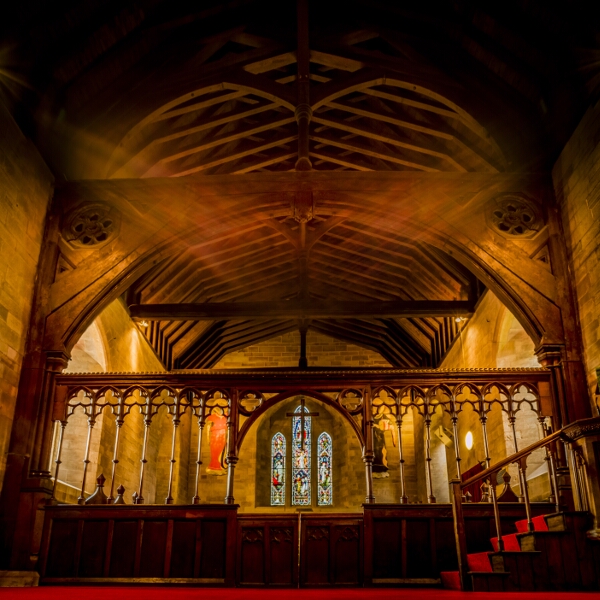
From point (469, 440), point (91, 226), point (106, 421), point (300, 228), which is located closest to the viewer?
point (91, 226)

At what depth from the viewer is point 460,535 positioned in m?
5.03

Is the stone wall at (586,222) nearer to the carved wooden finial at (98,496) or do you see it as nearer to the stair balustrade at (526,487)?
the stair balustrade at (526,487)

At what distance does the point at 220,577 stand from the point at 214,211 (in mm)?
3695

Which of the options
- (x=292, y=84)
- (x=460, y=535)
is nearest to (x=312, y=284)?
(x=292, y=84)

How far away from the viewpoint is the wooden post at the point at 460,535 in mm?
4727

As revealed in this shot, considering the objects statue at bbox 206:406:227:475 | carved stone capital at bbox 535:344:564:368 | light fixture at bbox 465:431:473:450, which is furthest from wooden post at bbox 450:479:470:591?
statue at bbox 206:406:227:475

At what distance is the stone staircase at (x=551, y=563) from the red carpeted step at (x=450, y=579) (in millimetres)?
308

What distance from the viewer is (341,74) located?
24.0ft

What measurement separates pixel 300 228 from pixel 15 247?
15.2 ft

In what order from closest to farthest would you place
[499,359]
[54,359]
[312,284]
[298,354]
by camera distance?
[54,359]
[499,359]
[312,284]
[298,354]

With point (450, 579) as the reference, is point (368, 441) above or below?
above

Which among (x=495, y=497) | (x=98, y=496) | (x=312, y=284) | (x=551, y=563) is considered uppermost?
(x=312, y=284)

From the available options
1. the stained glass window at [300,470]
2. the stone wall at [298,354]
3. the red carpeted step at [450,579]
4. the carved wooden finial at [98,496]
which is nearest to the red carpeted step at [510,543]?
the red carpeted step at [450,579]

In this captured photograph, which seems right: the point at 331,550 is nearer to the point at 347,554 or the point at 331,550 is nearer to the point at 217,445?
the point at 347,554
